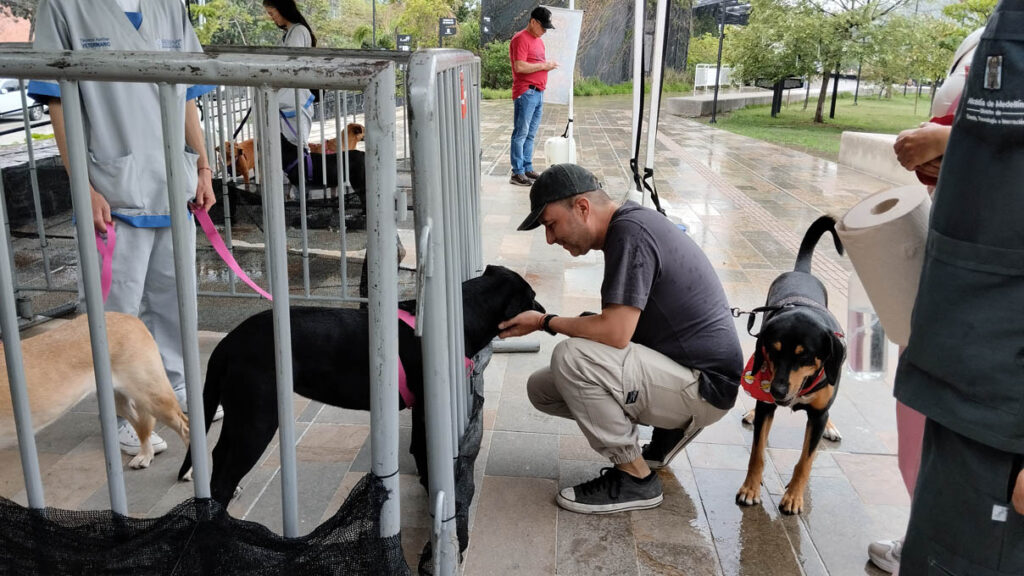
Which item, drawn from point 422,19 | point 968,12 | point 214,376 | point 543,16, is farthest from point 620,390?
point 422,19

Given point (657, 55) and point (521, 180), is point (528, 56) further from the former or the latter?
point (657, 55)

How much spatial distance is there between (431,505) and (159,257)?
1867mm

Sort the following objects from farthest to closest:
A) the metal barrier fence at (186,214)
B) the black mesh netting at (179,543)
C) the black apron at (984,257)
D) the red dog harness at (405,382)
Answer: the red dog harness at (405,382)
the black mesh netting at (179,543)
the metal barrier fence at (186,214)
the black apron at (984,257)

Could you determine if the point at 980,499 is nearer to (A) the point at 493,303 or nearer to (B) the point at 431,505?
(B) the point at 431,505

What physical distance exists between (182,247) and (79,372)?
1479mm

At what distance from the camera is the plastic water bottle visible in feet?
9.07

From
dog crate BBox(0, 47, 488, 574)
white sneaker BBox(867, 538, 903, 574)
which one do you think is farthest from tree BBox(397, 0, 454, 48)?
dog crate BBox(0, 47, 488, 574)

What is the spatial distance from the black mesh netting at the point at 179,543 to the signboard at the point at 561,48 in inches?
343

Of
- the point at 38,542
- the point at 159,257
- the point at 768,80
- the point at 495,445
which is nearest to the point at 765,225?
the point at 495,445

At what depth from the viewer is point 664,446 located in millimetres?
3344

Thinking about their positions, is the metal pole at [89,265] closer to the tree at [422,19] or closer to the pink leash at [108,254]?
the pink leash at [108,254]

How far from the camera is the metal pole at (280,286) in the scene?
156 centimetres

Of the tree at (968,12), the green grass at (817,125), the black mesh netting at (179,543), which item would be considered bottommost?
the green grass at (817,125)

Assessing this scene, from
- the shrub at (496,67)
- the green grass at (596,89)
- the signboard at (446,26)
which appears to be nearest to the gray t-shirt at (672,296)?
the signboard at (446,26)
